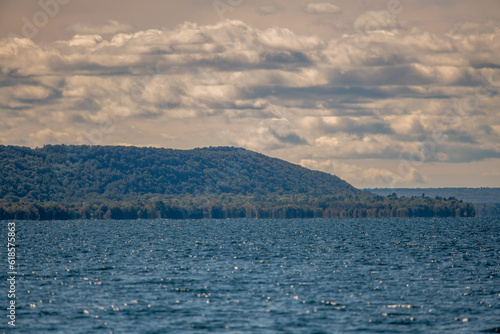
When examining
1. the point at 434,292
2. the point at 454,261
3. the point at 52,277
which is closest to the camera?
the point at 434,292

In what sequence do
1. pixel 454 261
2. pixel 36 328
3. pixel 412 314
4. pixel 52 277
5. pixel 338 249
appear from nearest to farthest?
pixel 36 328, pixel 412 314, pixel 52 277, pixel 454 261, pixel 338 249

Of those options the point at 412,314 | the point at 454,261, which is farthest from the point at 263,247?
the point at 412,314

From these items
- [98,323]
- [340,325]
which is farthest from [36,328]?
[340,325]

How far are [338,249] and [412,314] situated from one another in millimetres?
72048

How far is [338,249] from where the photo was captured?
131 metres

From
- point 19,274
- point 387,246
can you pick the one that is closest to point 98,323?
point 19,274

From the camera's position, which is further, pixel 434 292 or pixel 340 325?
pixel 434 292

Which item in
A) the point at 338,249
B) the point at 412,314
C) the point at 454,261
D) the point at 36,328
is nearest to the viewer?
the point at 36,328

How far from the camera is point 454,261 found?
10344 cm

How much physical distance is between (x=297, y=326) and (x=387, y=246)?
88.2 m

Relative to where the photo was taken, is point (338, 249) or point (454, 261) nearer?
point (454, 261)

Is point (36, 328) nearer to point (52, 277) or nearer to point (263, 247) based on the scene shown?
point (52, 277)

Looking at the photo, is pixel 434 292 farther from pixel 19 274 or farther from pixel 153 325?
pixel 19 274

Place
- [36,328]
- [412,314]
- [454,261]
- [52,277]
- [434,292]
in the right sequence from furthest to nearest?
[454,261] < [52,277] < [434,292] < [412,314] < [36,328]
